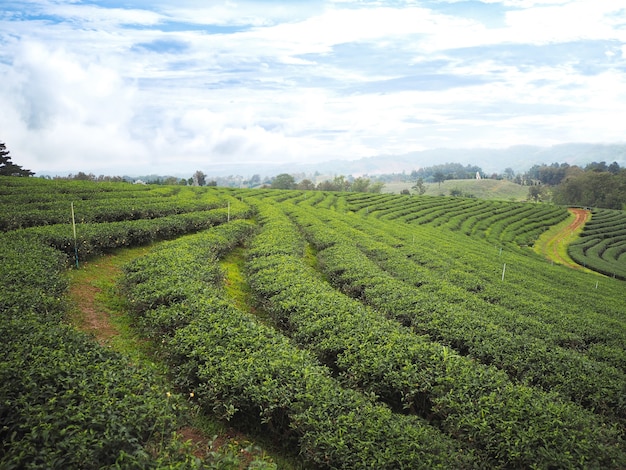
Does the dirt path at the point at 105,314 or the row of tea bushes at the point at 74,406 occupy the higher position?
the row of tea bushes at the point at 74,406

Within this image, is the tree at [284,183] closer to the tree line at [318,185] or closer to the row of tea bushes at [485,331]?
the tree line at [318,185]

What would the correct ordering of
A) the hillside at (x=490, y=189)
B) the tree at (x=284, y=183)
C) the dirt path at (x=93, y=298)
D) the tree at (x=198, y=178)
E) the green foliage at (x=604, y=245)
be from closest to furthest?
the dirt path at (x=93, y=298), the green foliage at (x=604, y=245), the tree at (x=198, y=178), the tree at (x=284, y=183), the hillside at (x=490, y=189)

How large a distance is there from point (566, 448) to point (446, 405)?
5.67 feet

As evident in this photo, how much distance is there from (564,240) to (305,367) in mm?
54562

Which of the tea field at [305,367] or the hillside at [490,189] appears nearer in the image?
the tea field at [305,367]

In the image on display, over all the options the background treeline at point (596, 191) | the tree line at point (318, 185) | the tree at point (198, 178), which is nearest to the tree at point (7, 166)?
the tree at point (198, 178)

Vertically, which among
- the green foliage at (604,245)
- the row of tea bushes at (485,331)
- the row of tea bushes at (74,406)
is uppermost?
the row of tea bushes at (74,406)

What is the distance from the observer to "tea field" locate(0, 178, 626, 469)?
16.3ft

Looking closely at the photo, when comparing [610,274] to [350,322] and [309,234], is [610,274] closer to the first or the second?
[309,234]

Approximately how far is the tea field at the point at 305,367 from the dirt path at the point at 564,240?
28.4 meters

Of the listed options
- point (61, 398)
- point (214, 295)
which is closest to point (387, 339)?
point (214, 295)

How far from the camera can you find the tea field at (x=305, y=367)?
4.96 m

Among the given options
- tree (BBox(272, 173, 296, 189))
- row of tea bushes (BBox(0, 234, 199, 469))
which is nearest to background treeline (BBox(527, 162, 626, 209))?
tree (BBox(272, 173, 296, 189))

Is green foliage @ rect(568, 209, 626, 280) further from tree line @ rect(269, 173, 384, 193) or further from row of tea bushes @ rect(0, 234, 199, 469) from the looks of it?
tree line @ rect(269, 173, 384, 193)
